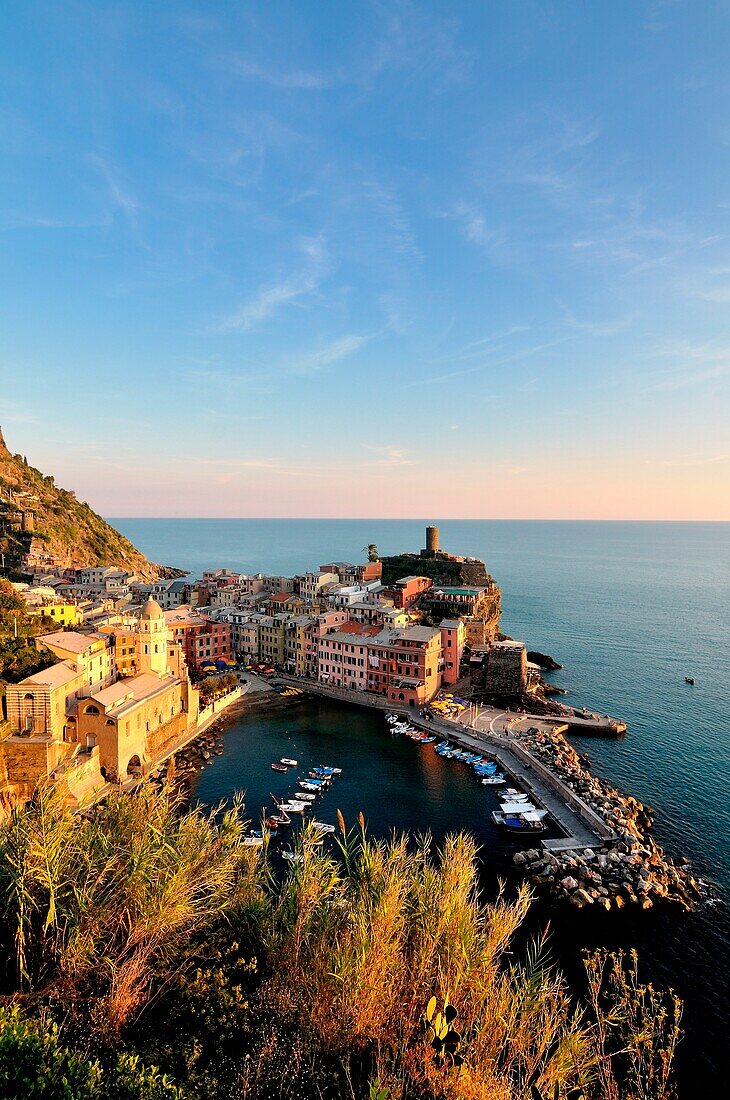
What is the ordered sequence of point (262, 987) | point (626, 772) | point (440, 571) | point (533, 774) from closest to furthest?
1. point (262, 987)
2. point (533, 774)
3. point (626, 772)
4. point (440, 571)

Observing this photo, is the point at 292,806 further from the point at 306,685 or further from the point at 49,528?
the point at 49,528

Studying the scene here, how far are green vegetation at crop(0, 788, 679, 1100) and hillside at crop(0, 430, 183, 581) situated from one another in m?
68.9

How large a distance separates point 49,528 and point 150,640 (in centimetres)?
6076

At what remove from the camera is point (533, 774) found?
116 feet

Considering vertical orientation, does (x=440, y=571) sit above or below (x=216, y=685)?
above

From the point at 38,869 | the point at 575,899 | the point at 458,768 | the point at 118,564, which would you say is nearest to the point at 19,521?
the point at 118,564

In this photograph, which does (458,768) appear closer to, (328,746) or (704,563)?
(328,746)

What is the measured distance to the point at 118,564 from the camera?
98.2 meters

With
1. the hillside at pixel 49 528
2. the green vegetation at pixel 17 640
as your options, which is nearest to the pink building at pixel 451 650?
the green vegetation at pixel 17 640

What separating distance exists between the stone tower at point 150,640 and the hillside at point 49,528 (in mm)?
41900

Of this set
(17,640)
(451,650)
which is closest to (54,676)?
(17,640)

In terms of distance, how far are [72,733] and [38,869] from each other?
2074cm

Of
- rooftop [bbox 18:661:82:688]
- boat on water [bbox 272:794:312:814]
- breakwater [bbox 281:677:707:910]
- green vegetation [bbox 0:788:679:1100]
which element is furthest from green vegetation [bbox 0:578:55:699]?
breakwater [bbox 281:677:707:910]

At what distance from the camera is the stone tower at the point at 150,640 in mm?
41438
